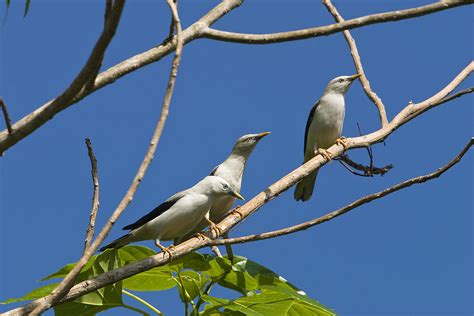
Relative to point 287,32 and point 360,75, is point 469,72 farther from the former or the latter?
point 287,32

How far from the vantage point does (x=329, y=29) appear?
3832 millimetres

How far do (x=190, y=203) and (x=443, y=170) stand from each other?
2.98 metres

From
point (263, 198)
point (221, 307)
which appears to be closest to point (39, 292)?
point (221, 307)

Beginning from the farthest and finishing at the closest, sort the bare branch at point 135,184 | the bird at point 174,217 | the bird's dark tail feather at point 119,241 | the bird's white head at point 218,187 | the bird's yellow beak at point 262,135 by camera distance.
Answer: the bird's yellow beak at point 262,135 < the bird's white head at point 218,187 < the bird at point 174,217 < the bird's dark tail feather at point 119,241 < the bare branch at point 135,184

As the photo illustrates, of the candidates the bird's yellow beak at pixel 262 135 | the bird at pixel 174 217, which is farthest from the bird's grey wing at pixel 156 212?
the bird's yellow beak at pixel 262 135

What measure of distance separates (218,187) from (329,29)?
141 inches

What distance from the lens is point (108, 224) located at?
3363 mm

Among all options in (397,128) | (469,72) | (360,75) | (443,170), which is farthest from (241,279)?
(469,72)

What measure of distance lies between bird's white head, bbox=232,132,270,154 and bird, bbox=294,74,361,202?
86 cm

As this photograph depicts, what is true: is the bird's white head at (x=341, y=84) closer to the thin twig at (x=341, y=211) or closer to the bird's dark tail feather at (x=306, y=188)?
the bird's dark tail feather at (x=306, y=188)

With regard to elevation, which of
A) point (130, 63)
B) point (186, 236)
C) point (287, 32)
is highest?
point (186, 236)

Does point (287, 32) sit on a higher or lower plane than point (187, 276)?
higher

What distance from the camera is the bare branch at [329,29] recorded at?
3.84 meters

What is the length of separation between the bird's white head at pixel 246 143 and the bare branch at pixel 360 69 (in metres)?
1.68
